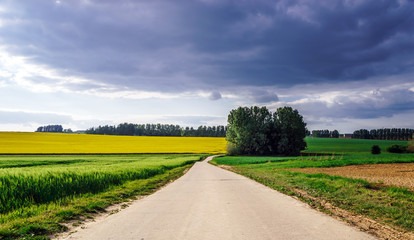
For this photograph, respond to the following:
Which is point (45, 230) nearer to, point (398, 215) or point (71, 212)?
point (71, 212)

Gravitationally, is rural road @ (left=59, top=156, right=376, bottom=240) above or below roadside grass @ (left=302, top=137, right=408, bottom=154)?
above

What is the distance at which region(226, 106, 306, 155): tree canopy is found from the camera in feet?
245

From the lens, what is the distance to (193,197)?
36.3 feet

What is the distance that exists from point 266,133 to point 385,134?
449 feet

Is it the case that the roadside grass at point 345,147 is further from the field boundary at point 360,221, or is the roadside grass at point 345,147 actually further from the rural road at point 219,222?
the rural road at point 219,222

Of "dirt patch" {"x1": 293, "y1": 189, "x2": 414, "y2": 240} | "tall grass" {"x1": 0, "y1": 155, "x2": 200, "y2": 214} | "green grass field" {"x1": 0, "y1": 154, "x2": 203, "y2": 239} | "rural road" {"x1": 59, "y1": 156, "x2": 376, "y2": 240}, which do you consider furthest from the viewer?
"tall grass" {"x1": 0, "y1": 155, "x2": 200, "y2": 214}

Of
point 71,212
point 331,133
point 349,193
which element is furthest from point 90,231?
point 331,133

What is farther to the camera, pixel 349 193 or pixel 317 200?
pixel 349 193

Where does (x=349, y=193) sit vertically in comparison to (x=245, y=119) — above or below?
below

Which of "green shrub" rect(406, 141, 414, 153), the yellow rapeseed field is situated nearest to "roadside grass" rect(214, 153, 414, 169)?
"green shrub" rect(406, 141, 414, 153)

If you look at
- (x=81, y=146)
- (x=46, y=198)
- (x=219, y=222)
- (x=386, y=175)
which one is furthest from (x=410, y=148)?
(x=81, y=146)

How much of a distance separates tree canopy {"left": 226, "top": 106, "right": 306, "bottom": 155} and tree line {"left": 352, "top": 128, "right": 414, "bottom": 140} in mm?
124845

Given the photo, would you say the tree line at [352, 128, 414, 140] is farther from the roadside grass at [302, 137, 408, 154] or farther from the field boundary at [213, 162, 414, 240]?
the field boundary at [213, 162, 414, 240]

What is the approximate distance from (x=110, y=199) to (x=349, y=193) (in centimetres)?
1024
